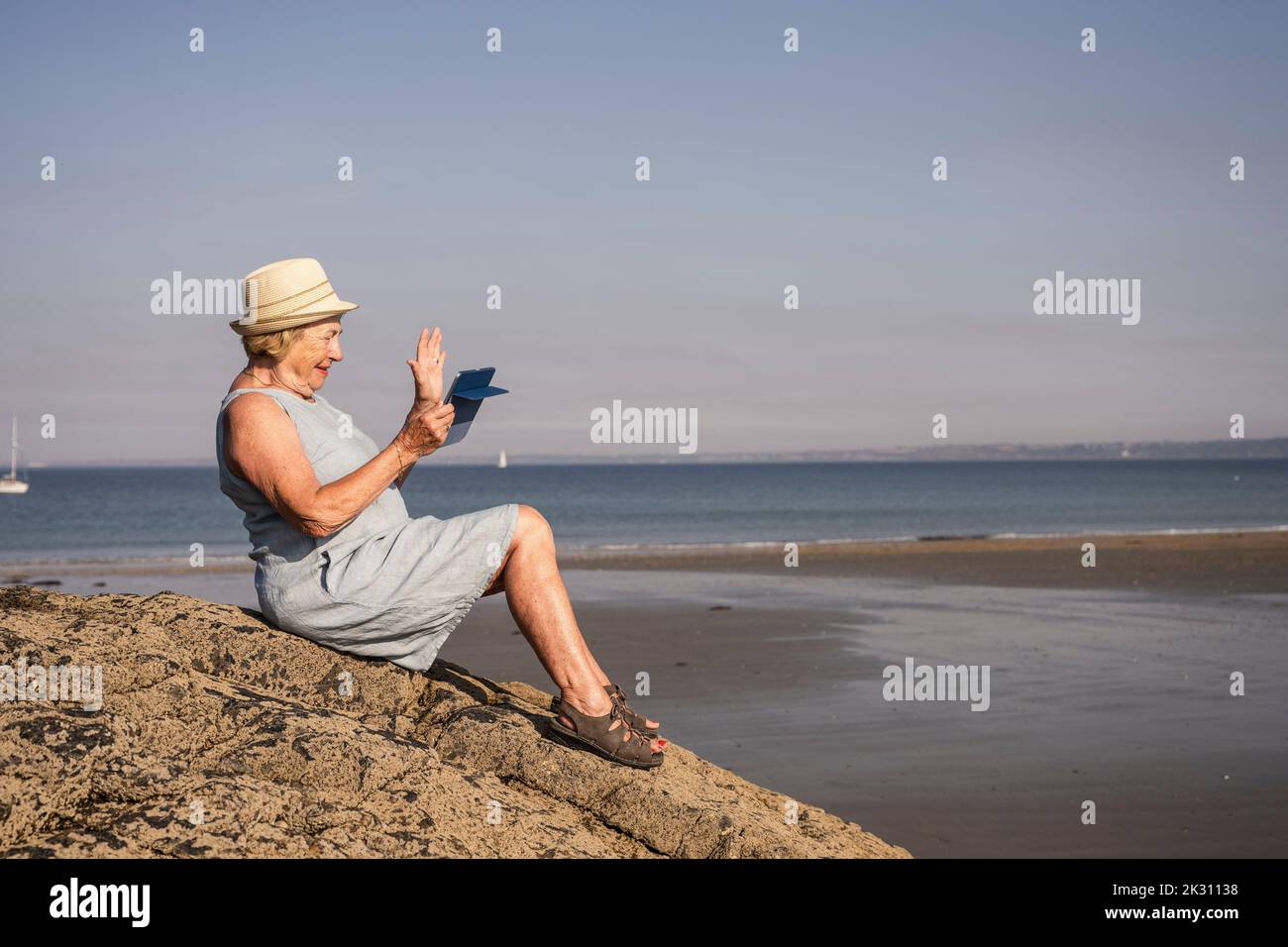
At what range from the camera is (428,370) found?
436 cm

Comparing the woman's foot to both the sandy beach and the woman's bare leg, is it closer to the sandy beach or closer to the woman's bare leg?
the woman's bare leg

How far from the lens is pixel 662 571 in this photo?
23.4 meters

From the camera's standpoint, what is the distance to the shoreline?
2055 centimetres

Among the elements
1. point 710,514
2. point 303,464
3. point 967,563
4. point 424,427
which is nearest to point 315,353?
point 303,464

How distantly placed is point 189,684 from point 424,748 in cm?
82

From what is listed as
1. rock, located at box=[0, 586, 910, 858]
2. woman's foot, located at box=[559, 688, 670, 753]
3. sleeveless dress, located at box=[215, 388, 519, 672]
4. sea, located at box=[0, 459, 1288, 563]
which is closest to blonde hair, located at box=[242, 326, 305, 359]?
sleeveless dress, located at box=[215, 388, 519, 672]

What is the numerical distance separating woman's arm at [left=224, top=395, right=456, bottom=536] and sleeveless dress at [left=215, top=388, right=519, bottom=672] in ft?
0.40

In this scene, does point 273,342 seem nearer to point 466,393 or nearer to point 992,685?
point 466,393

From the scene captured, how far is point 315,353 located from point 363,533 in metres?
0.70

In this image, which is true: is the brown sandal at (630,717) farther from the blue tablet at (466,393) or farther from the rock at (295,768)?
the blue tablet at (466,393)

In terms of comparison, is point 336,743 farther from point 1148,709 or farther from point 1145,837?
point 1148,709

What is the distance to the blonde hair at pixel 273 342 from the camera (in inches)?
181

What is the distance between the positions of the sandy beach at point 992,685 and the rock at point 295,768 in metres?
2.94

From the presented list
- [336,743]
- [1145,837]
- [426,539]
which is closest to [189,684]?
[336,743]
